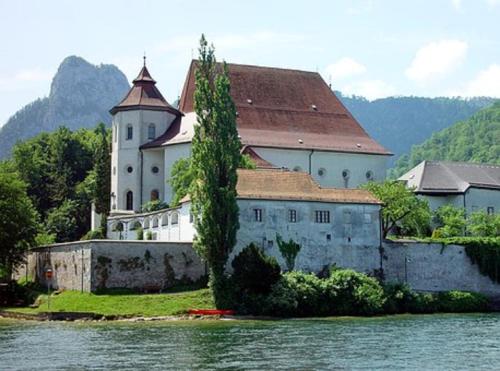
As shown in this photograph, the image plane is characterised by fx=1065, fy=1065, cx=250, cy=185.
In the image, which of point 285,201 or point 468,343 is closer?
point 468,343

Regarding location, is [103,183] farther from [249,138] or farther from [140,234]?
[140,234]

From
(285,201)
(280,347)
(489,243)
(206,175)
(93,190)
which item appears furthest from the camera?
(93,190)

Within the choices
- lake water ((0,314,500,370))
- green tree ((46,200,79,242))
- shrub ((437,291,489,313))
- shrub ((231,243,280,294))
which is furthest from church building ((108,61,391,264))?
lake water ((0,314,500,370))

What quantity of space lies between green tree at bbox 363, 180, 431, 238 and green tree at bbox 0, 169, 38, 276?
2410 cm

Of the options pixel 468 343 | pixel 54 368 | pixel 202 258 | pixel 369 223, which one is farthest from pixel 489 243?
pixel 54 368

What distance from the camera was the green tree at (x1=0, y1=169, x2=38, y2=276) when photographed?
6762cm

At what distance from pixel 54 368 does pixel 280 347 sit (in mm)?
9684

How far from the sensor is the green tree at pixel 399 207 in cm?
7519

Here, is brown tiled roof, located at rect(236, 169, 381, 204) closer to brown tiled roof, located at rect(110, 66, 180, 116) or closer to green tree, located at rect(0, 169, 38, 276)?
green tree, located at rect(0, 169, 38, 276)

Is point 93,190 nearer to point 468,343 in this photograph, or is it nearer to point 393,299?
point 393,299

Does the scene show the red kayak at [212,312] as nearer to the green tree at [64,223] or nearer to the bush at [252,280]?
the bush at [252,280]

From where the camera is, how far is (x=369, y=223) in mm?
66750

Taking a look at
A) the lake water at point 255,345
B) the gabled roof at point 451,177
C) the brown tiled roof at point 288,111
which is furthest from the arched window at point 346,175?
the lake water at point 255,345

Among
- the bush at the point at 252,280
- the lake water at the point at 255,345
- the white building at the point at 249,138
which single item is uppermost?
the white building at the point at 249,138
